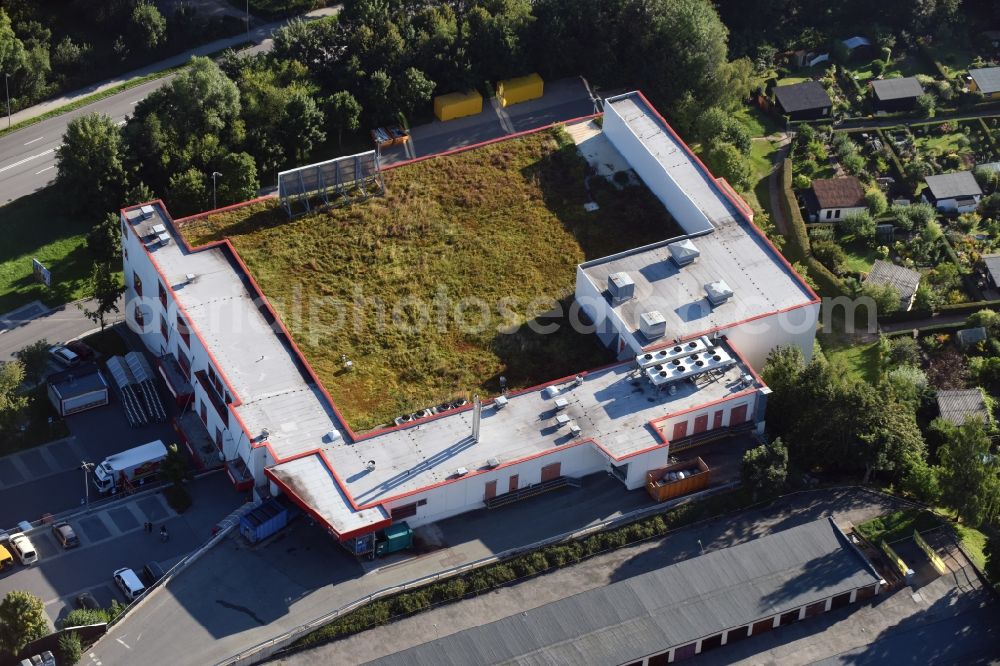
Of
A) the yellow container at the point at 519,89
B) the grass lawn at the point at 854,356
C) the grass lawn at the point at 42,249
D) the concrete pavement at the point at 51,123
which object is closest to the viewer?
the grass lawn at the point at 854,356

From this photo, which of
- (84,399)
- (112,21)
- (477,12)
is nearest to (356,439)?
(84,399)

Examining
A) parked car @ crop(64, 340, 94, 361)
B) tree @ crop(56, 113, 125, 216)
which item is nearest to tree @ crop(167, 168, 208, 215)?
tree @ crop(56, 113, 125, 216)

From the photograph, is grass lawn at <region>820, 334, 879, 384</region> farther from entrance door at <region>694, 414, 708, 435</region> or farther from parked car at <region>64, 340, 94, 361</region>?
parked car at <region>64, 340, 94, 361</region>

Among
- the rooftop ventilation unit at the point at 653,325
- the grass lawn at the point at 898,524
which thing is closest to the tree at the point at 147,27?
the rooftop ventilation unit at the point at 653,325

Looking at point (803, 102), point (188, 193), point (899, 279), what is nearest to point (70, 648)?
point (188, 193)

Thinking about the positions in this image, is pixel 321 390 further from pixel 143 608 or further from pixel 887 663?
pixel 887 663

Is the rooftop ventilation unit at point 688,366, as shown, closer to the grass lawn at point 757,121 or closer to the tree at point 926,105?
the grass lawn at point 757,121
